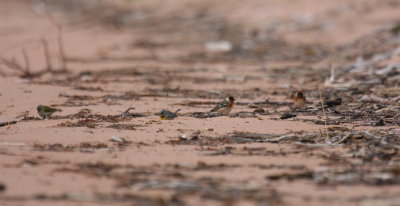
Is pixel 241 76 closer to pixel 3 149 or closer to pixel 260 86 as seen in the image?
pixel 260 86

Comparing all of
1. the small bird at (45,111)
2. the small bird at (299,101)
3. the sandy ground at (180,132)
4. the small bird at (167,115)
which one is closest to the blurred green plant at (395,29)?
the sandy ground at (180,132)

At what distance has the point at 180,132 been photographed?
731 centimetres

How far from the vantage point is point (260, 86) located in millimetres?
11391

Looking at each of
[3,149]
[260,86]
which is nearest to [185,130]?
[3,149]

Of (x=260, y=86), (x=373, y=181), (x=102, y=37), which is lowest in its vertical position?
(x=373, y=181)

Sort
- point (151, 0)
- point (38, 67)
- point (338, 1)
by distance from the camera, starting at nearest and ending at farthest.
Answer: point (38, 67), point (338, 1), point (151, 0)

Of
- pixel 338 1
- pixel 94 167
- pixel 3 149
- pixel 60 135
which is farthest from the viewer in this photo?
pixel 338 1

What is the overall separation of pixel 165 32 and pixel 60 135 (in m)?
15.9

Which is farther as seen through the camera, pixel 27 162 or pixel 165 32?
pixel 165 32

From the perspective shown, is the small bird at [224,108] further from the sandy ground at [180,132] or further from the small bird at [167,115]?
the small bird at [167,115]

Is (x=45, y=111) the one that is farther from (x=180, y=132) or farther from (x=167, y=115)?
(x=180, y=132)

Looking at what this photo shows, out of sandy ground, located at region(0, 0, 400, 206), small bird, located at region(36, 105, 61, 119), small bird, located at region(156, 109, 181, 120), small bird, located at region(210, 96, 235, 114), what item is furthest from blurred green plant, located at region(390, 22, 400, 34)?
small bird, located at region(36, 105, 61, 119)

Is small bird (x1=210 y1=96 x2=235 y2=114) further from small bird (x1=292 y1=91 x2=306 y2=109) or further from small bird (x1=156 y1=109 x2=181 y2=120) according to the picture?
small bird (x1=292 y1=91 x2=306 y2=109)

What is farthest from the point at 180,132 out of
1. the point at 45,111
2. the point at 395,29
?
the point at 395,29
